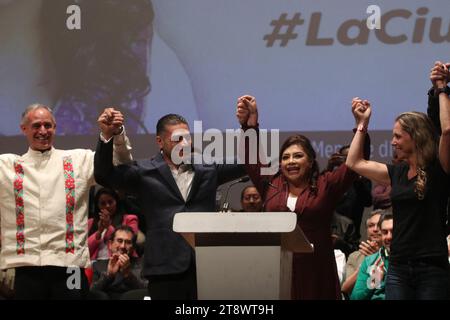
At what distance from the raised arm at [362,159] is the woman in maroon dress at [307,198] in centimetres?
12

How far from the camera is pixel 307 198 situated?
12.9 ft

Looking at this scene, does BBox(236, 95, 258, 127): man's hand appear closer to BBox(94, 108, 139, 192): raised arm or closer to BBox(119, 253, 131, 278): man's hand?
BBox(94, 108, 139, 192): raised arm

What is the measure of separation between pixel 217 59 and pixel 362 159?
2728 mm

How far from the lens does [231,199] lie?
645 centimetres

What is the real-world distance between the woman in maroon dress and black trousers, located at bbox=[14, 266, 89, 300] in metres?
0.99

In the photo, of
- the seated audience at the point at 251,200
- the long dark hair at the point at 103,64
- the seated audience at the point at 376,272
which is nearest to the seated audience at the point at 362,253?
the seated audience at the point at 376,272

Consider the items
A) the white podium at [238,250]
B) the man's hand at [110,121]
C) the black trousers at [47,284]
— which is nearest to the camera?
the white podium at [238,250]

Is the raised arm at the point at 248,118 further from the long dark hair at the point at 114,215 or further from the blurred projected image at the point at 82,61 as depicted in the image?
the blurred projected image at the point at 82,61

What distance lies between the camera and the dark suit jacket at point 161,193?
3.90 m

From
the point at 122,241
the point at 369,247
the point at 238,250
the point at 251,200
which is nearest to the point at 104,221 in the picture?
the point at 122,241

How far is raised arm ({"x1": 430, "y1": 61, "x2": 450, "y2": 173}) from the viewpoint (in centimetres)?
359

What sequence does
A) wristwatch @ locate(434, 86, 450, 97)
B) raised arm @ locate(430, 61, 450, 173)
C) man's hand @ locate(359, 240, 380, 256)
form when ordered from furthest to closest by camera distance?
1. man's hand @ locate(359, 240, 380, 256)
2. wristwatch @ locate(434, 86, 450, 97)
3. raised arm @ locate(430, 61, 450, 173)

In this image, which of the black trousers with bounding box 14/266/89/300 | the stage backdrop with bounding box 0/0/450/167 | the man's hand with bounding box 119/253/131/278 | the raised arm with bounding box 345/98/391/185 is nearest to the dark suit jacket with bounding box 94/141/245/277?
the black trousers with bounding box 14/266/89/300

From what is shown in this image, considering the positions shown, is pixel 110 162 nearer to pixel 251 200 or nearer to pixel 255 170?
pixel 255 170
